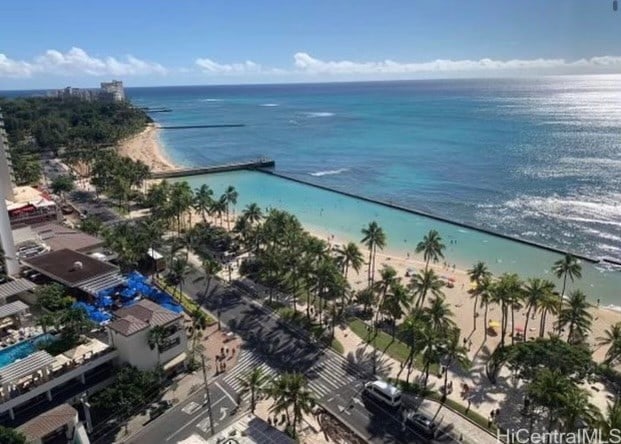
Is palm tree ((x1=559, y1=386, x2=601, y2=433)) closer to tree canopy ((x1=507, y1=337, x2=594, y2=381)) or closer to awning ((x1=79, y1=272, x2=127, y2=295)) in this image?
tree canopy ((x1=507, y1=337, x2=594, y2=381))

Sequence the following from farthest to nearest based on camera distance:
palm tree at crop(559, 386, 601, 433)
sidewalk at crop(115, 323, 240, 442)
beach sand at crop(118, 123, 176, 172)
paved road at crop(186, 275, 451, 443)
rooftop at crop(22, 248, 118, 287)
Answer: beach sand at crop(118, 123, 176, 172), rooftop at crop(22, 248, 118, 287), paved road at crop(186, 275, 451, 443), sidewalk at crop(115, 323, 240, 442), palm tree at crop(559, 386, 601, 433)

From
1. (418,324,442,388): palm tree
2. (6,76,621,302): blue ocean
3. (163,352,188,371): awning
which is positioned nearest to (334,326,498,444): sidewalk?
(418,324,442,388): palm tree

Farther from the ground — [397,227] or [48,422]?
[48,422]

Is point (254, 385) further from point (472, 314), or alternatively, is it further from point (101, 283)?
point (472, 314)

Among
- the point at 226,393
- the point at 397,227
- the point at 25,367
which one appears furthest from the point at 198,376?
the point at 397,227

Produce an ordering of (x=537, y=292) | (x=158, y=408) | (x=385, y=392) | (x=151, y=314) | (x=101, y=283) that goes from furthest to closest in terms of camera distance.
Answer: (x=101, y=283) < (x=537, y=292) < (x=151, y=314) < (x=385, y=392) < (x=158, y=408)

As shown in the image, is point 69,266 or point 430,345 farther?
point 69,266
